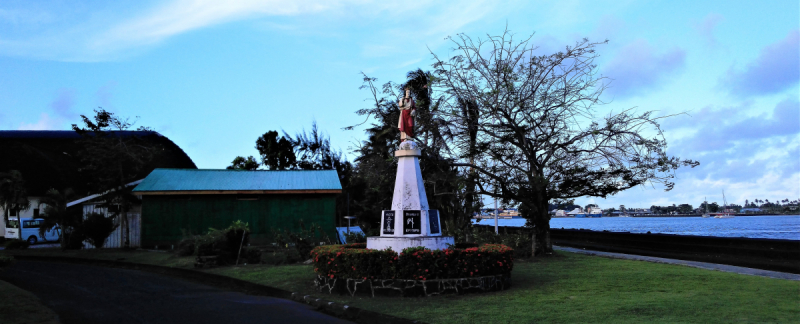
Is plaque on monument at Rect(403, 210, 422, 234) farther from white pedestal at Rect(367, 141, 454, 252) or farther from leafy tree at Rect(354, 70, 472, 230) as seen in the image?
leafy tree at Rect(354, 70, 472, 230)

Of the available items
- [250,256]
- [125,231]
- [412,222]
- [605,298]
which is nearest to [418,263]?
[412,222]

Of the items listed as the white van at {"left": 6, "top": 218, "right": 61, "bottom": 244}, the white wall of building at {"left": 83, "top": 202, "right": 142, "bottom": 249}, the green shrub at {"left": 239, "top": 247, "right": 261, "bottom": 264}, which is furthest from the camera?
the white van at {"left": 6, "top": 218, "right": 61, "bottom": 244}

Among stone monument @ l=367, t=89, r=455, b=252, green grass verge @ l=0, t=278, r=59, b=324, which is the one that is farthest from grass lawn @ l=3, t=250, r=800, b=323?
green grass verge @ l=0, t=278, r=59, b=324

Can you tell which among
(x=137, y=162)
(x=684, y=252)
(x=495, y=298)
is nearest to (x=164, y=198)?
(x=137, y=162)

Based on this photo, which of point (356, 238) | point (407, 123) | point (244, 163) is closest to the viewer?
point (407, 123)

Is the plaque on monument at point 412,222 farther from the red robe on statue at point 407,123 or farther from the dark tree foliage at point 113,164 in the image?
the dark tree foliage at point 113,164

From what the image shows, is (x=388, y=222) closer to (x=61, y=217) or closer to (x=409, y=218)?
(x=409, y=218)

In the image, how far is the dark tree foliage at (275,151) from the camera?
47875 mm

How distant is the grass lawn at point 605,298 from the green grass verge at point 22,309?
4732 mm

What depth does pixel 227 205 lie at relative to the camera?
24.4 m

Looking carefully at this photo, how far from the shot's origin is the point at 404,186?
41.1ft

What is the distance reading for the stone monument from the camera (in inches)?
475

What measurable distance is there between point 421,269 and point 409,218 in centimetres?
161

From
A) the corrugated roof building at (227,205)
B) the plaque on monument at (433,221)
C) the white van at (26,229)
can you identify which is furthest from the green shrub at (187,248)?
the white van at (26,229)
